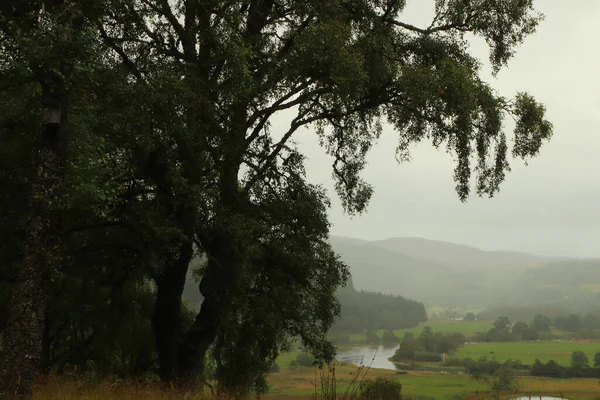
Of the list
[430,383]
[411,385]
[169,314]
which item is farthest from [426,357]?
A: [169,314]

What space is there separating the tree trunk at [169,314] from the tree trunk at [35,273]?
625cm

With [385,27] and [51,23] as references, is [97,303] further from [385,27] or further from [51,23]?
[385,27]

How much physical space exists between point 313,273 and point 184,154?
19.2ft

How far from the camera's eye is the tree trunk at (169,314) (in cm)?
1441

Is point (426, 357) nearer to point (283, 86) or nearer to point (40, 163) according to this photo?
point (283, 86)

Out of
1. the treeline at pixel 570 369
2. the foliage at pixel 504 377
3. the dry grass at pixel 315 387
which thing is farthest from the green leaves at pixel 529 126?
the treeline at pixel 570 369

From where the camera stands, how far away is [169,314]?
14789 millimetres

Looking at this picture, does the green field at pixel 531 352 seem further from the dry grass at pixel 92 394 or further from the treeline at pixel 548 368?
the dry grass at pixel 92 394

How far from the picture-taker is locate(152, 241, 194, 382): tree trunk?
47.3ft

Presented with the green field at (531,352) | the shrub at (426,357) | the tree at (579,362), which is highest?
the tree at (579,362)

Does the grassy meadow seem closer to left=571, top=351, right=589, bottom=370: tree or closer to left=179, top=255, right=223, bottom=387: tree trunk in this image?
left=179, top=255, right=223, bottom=387: tree trunk

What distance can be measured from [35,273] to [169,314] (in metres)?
7.22

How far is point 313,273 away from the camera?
14977 millimetres

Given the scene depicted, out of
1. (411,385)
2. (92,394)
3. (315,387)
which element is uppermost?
(315,387)
